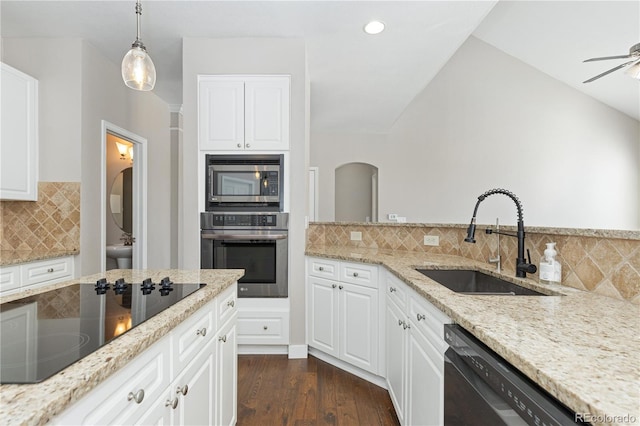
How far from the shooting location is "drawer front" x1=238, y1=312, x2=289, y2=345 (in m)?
2.56

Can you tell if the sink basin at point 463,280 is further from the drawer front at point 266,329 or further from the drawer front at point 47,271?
the drawer front at point 47,271

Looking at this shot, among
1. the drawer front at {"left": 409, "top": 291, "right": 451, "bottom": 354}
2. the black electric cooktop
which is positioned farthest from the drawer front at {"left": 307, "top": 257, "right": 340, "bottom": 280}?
the black electric cooktop

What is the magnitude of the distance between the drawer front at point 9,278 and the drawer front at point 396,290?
2473mm

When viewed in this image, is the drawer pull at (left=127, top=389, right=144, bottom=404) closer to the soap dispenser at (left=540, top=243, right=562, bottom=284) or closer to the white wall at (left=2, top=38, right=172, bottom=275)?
Answer: the soap dispenser at (left=540, top=243, right=562, bottom=284)

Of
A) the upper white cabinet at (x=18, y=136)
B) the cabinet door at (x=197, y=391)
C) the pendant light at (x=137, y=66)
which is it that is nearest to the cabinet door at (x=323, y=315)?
the cabinet door at (x=197, y=391)

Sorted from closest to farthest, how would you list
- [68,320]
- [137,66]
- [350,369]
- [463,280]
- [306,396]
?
[68,320] → [137,66] → [463,280] → [306,396] → [350,369]

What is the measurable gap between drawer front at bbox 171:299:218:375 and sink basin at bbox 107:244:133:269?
3314mm

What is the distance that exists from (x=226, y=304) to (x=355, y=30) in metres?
2.33

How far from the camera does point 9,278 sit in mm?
2010

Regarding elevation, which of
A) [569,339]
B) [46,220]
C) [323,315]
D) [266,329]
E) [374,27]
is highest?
[374,27]

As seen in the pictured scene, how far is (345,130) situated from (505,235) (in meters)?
4.37

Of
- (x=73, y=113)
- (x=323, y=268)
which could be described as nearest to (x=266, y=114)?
(x=323, y=268)

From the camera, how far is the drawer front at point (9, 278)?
77.3 inches

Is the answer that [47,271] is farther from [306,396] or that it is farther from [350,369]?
[350,369]
